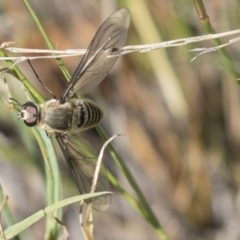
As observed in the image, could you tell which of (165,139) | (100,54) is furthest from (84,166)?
(165,139)

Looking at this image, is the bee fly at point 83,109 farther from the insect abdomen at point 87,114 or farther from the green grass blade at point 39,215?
the green grass blade at point 39,215

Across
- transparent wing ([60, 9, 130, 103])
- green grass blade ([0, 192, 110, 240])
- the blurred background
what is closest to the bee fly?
transparent wing ([60, 9, 130, 103])

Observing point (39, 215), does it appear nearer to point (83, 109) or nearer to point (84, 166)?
point (84, 166)

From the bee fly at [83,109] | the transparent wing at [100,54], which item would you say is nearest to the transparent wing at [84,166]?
the bee fly at [83,109]

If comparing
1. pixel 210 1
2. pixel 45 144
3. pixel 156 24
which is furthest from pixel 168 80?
pixel 45 144

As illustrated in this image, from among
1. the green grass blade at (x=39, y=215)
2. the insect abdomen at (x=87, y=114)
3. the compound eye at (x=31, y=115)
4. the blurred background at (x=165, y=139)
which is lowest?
the blurred background at (x=165, y=139)

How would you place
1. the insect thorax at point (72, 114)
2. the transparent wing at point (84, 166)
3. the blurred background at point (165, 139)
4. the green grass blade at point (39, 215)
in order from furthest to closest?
the blurred background at point (165, 139) < the insect thorax at point (72, 114) < the transparent wing at point (84, 166) < the green grass blade at point (39, 215)
